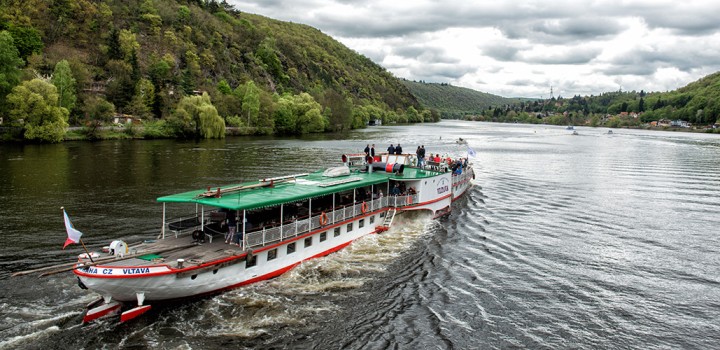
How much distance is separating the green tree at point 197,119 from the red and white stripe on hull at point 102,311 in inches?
3546

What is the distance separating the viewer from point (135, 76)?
120625 mm

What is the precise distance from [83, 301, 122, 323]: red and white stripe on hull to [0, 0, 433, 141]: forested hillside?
248 ft

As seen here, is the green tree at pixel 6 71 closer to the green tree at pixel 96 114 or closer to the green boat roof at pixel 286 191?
the green tree at pixel 96 114

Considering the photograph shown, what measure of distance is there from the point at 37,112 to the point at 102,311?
77209mm

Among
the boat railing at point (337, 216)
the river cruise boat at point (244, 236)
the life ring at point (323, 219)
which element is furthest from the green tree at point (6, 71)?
the life ring at point (323, 219)

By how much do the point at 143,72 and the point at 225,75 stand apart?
36616mm

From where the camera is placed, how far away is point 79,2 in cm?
13800

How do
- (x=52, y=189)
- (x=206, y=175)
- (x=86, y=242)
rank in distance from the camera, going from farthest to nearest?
(x=206, y=175) < (x=52, y=189) < (x=86, y=242)

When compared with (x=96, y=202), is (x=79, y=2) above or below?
above

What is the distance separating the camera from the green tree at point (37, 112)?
259ft

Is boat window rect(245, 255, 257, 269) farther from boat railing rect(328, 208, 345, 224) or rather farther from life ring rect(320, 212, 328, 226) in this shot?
boat railing rect(328, 208, 345, 224)

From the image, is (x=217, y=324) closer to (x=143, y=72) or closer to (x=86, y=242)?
(x=86, y=242)

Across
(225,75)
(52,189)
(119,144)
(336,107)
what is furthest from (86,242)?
(225,75)

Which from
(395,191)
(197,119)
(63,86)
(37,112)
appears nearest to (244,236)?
(395,191)
